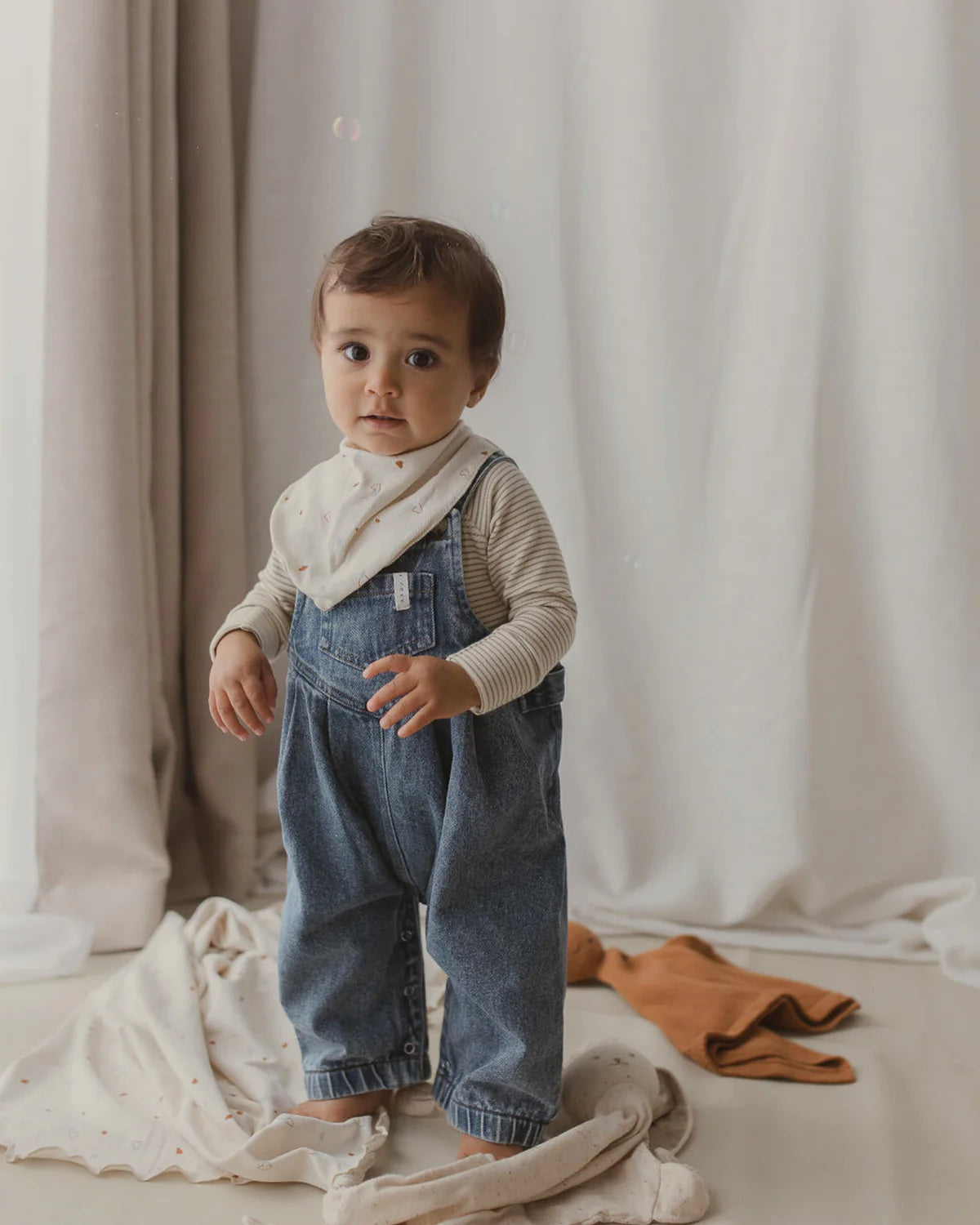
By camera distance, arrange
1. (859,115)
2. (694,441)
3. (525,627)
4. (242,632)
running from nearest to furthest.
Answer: (525,627), (242,632), (859,115), (694,441)

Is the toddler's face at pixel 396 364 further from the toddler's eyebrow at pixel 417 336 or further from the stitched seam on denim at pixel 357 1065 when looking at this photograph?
the stitched seam on denim at pixel 357 1065

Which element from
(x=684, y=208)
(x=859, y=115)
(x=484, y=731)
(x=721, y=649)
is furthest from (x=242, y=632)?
(x=859, y=115)

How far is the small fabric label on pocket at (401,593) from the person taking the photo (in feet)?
3.52

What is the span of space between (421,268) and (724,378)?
827 mm

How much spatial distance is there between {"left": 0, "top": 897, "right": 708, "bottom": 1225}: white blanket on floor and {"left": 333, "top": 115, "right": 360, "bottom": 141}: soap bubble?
3.86ft

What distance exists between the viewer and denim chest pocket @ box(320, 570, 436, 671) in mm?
1072

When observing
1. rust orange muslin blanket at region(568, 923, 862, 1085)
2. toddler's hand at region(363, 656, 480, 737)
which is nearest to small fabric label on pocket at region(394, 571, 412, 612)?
toddler's hand at region(363, 656, 480, 737)

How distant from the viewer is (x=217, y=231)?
1.83 meters

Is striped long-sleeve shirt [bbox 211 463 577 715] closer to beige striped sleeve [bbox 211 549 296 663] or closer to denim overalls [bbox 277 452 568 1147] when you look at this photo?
denim overalls [bbox 277 452 568 1147]

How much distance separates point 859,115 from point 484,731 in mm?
1085

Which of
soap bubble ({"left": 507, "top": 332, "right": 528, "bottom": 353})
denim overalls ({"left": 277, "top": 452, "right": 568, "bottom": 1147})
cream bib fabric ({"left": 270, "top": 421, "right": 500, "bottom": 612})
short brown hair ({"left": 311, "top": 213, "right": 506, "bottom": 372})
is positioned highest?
soap bubble ({"left": 507, "top": 332, "right": 528, "bottom": 353})

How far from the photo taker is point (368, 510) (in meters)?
1.09

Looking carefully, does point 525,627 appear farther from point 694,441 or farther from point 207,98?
point 207,98

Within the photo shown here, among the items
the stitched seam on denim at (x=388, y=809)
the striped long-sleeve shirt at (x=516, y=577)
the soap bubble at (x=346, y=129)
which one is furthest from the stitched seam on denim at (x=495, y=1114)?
the soap bubble at (x=346, y=129)
